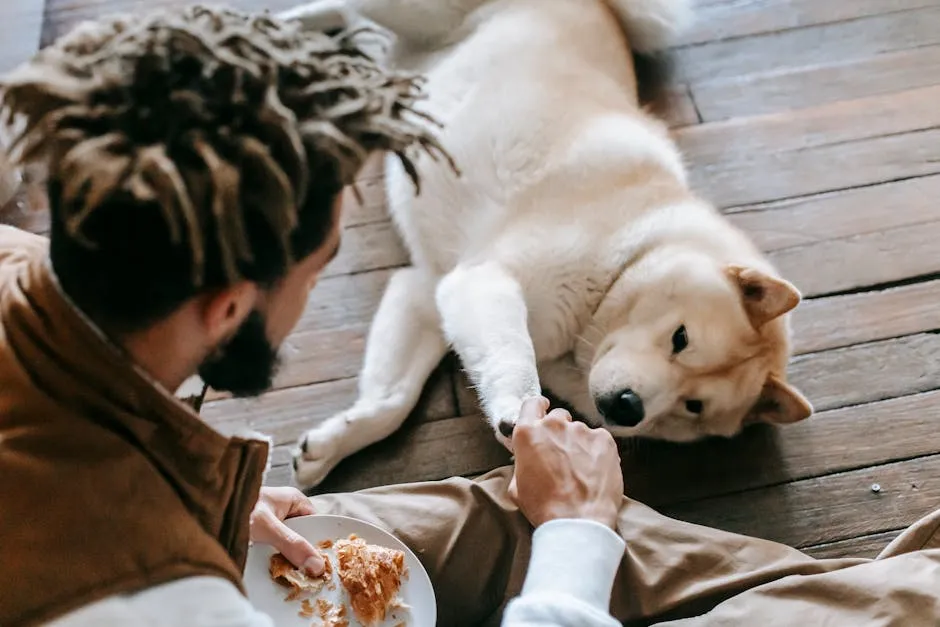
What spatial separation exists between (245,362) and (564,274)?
0.94 metres

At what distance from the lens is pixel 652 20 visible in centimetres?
245

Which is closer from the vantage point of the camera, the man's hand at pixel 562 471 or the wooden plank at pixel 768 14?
the man's hand at pixel 562 471

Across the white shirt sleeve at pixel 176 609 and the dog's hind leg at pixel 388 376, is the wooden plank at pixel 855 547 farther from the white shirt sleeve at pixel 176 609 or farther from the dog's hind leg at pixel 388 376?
the white shirt sleeve at pixel 176 609

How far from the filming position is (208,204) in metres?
0.80

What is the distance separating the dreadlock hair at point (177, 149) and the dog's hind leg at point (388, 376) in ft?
3.21

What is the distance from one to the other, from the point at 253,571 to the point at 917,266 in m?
1.82

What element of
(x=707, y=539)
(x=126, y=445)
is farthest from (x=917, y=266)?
(x=126, y=445)

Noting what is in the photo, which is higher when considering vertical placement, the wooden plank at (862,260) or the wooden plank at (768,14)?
the wooden plank at (768,14)

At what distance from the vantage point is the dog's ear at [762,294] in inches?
63.3

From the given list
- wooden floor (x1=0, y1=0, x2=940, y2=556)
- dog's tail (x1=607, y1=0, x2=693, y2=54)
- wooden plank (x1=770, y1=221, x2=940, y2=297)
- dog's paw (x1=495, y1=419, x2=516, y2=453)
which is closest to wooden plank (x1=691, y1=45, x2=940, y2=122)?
wooden floor (x1=0, y1=0, x2=940, y2=556)

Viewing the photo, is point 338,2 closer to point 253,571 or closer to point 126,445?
point 253,571

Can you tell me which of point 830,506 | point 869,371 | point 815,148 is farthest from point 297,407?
point 815,148

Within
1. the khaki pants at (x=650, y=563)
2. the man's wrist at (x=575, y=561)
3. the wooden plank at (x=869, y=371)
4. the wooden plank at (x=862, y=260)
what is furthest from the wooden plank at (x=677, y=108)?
the man's wrist at (x=575, y=561)

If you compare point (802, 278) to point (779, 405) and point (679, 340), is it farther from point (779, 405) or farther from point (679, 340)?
point (679, 340)
